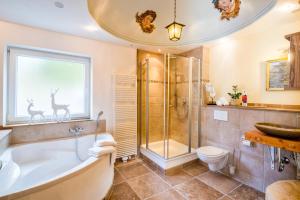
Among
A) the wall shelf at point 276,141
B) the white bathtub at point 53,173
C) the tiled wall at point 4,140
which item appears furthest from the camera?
the tiled wall at point 4,140

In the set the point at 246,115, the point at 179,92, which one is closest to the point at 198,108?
the point at 179,92

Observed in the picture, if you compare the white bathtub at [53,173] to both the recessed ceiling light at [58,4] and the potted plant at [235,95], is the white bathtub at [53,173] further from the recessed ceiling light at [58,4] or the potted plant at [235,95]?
the potted plant at [235,95]

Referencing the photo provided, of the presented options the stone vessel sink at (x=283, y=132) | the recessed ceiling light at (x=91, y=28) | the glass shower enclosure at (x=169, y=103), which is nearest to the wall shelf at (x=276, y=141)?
the stone vessel sink at (x=283, y=132)

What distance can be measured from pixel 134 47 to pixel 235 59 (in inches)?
78.3

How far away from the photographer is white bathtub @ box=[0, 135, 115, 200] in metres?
1.26

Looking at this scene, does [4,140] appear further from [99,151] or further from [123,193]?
[123,193]

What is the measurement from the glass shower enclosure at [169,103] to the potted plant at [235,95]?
0.60 metres

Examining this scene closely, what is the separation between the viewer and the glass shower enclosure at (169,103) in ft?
10.0

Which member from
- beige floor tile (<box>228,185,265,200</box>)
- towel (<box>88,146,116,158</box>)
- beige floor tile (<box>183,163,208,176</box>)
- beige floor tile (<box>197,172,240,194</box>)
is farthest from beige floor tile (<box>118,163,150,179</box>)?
beige floor tile (<box>228,185,265,200</box>)

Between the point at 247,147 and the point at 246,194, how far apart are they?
652mm

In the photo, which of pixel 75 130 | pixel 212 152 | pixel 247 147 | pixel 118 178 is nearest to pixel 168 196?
pixel 118 178

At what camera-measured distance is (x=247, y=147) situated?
7.53 feet

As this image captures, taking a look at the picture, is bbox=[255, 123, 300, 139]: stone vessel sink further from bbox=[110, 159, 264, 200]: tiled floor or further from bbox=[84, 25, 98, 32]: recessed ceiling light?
bbox=[84, 25, 98, 32]: recessed ceiling light

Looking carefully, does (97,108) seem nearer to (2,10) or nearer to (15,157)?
(15,157)
